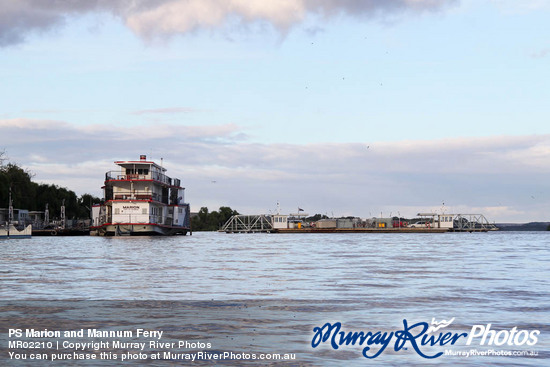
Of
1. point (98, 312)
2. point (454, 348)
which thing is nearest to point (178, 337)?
point (98, 312)

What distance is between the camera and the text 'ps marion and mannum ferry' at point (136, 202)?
321 feet

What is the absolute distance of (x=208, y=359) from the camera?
36.6 feet

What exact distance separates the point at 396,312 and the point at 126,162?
88.7m

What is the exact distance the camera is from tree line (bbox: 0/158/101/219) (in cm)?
13188

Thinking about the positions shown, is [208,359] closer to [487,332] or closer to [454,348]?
[454,348]

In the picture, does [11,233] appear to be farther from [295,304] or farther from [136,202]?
[295,304]

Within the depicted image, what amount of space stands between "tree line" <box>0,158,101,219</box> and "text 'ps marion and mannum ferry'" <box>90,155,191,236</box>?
1082 inches

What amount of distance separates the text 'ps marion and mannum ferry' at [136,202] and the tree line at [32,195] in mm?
27475

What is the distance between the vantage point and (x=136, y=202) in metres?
98.4
